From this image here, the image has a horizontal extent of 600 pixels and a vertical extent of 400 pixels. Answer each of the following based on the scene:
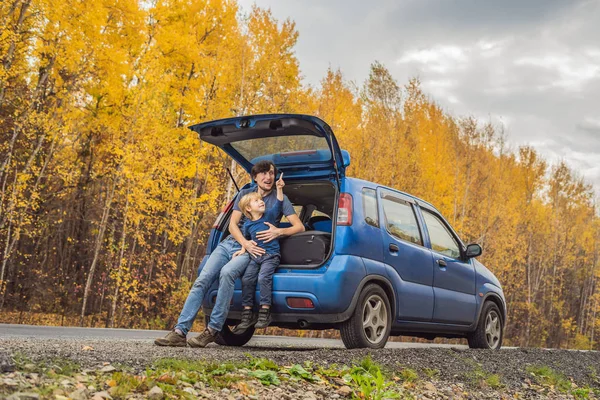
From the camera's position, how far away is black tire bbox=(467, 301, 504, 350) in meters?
8.98

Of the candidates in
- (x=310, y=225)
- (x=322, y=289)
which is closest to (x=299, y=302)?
(x=322, y=289)

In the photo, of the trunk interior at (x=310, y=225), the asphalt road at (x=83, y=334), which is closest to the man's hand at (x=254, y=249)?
the trunk interior at (x=310, y=225)

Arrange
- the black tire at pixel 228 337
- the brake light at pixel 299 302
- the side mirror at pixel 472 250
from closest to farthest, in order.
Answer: the brake light at pixel 299 302 < the black tire at pixel 228 337 < the side mirror at pixel 472 250

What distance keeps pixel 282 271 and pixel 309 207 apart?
1.43 metres

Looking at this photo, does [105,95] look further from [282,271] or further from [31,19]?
[282,271]

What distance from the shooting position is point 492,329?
9328 millimetres

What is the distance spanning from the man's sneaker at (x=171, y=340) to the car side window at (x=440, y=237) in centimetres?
346

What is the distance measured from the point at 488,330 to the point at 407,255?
8.37ft

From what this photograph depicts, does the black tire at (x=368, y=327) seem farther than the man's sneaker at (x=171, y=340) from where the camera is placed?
Yes

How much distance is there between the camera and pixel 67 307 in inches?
881

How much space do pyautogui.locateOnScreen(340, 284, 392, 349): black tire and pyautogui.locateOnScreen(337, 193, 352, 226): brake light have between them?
2.41ft

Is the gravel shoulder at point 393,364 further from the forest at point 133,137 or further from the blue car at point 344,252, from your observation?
the forest at point 133,137

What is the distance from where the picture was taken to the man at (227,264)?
6.60 metres

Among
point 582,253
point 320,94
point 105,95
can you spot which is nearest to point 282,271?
point 105,95
